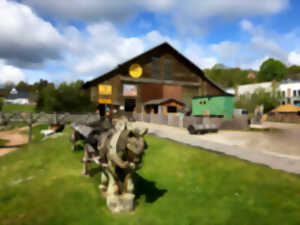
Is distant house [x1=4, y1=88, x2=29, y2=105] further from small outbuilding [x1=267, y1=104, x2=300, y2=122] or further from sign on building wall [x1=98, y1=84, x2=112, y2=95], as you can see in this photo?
small outbuilding [x1=267, y1=104, x2=300, y2=122]

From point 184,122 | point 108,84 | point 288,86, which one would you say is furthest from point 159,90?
point 288,86

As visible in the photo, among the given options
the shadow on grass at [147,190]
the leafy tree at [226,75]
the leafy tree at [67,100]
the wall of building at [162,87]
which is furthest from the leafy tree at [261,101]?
the shadow on grass at [147,190]

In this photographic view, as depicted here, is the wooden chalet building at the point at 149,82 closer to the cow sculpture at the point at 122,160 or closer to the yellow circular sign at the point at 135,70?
the yellow circular sign at the point at 135,70

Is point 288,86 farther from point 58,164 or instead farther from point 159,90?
point 58,164

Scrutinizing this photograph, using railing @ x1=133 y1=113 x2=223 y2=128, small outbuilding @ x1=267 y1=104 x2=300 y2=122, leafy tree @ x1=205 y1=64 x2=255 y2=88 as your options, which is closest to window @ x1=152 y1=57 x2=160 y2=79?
railing @ x1=133 y1=113 x2=223 y2=128

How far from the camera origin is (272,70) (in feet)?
272

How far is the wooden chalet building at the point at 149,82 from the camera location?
32.9 meters

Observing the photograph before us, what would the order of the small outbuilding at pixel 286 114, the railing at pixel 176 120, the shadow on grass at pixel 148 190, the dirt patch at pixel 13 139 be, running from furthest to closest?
the small outbuilding at pixel 286 114, the dirt patch at pixel 13 139, the railing at pixel 176 120, the shadow on grass at pixel 148 190

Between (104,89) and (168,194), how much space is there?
93.6 feet

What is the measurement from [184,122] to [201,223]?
17040 millimetres

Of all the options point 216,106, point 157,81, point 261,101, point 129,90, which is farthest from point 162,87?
point 261,101

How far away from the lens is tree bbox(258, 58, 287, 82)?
81750 mm

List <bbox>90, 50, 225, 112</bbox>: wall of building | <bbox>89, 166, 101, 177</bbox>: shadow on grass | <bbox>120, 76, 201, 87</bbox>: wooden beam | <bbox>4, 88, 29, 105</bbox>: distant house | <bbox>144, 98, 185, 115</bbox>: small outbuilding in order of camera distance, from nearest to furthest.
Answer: <bbox>89, 166, 101, 177</bbox>: shadow on grass < <bbox>144, 98, 185, 115</bbox>: small outbuilding < <bbox>90, 50, 225, 112</bbox>: wall of building < <bbox>120, 76, 201, 87</bbox>: wooden beam < <bbox>4, 88, 29, 105</bbox>: distant house

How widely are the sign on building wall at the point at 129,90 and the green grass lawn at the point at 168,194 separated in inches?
1003
